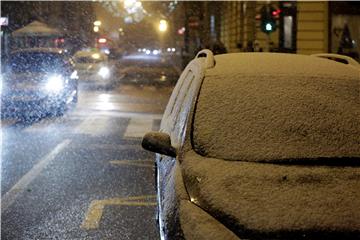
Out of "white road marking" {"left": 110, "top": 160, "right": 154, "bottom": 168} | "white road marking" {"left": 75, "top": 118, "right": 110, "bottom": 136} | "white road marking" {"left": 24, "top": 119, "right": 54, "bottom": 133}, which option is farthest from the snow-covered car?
"white road marking" {"left": 24, "top": 119, "right": 54, "bottom": 133}

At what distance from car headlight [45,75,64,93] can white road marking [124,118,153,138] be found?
2076 millimetres

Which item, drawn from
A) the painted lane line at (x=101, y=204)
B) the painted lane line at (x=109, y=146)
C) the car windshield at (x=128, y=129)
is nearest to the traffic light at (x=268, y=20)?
the car windshield at (x=128, y=129)

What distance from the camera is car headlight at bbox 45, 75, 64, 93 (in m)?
14.7

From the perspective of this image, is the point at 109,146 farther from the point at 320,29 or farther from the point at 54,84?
the point at 320,29

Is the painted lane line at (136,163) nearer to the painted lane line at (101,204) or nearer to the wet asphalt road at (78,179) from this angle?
the wet asphalt road at (78,179)

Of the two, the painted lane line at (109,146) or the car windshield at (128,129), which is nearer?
the car windshield at (128,129)

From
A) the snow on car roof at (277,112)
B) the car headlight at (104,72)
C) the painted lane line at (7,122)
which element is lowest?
the painted lane line at (7,122)

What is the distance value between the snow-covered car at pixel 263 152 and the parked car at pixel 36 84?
10101 mm

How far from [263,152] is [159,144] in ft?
2.34

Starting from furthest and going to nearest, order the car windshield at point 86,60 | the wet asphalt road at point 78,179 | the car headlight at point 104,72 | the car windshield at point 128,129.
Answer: the car windshield at point 86,60 → the car headlight at point 104,72 → the wet asphalt road at point 78,179 → the car windshield at point 128,129

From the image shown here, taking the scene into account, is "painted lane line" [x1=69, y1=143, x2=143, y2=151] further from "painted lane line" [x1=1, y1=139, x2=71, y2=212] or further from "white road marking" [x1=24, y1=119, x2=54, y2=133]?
"white road marking" [x1=24, y1=119, x2=54, y2=133]

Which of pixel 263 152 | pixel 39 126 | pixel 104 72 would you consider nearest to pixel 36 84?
pixel 39 126

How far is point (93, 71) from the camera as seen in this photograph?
25.0 meters

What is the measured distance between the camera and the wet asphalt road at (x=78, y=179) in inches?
229
